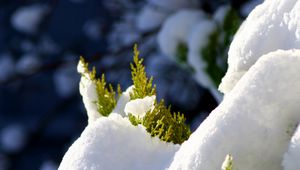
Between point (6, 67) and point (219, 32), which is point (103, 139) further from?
point (6, 67)

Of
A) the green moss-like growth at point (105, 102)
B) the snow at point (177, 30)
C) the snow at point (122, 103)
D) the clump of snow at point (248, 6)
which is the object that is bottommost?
the snow at point (122, 103)

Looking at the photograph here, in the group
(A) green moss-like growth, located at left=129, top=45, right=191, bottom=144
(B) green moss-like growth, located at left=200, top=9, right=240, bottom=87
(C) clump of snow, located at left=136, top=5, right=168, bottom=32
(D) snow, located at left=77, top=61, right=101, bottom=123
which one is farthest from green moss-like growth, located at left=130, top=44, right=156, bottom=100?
(C) clump of snow, located at left=136, top=5, right=168, bottom=32

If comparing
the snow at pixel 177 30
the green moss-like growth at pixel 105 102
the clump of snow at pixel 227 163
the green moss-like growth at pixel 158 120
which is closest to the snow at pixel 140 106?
the green moss-like growth at pixel 158 120

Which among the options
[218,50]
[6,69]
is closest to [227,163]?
[218,50]

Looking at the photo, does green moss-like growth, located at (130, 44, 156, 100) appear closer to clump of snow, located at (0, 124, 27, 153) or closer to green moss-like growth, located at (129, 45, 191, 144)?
green moss-like growth, located at (129, 45, 191, 144)

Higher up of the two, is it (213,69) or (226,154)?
(213,69)

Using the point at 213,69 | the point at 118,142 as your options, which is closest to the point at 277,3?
the point at 118,142

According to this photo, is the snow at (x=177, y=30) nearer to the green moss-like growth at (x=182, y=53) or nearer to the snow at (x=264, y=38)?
the green moss-like growth at (x=182, y=53)

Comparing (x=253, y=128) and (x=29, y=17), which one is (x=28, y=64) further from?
(x=253, y=128)
